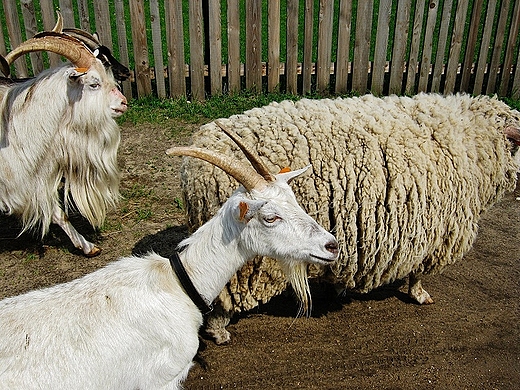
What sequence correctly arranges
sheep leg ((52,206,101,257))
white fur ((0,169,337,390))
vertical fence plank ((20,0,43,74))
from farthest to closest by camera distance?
vertical fence plank ((20,0,43,74))
sheep leg ((52,206,101,257))
white fur ((0,169,337,390))

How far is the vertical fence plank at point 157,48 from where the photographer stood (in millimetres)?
7494

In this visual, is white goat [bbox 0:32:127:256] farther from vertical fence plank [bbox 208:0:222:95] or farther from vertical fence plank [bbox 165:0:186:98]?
vertical fence plank [bbox 208:0:222:95]

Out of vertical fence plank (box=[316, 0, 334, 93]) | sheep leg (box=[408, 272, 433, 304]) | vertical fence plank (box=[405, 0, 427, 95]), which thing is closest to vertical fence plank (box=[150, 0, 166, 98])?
vertical fence plank (box=[316, 0, 334, 93])

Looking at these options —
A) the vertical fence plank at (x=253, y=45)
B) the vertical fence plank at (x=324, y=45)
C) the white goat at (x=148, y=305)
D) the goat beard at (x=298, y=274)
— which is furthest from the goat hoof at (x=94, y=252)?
the vertical fence plank at (x=324, y=45)

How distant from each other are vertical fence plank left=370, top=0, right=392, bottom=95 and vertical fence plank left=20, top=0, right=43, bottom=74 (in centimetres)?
493

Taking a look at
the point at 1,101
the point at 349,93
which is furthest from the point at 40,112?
the point at 349,93

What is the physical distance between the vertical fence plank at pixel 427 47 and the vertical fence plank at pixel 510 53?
4.10ft

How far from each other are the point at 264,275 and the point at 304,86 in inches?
186

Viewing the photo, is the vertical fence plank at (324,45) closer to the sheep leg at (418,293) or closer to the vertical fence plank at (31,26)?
the vertical fence plank at (31,26)

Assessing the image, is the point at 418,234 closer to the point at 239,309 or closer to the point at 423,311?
the point at 423,311

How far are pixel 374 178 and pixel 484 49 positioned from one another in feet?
17.7

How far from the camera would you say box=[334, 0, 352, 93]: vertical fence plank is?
7742 millimetres

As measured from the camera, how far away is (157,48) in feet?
25.1

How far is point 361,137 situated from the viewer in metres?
4.05
